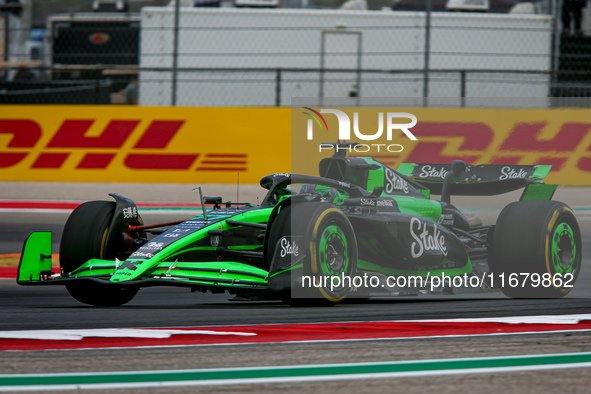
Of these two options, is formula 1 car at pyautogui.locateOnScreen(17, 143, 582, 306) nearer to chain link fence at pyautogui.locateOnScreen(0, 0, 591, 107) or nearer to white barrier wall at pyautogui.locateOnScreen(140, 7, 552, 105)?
chain link fence at pyautogui.locateOnScreen(0, 0, 591, 107)

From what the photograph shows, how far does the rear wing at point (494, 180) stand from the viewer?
6371 mm

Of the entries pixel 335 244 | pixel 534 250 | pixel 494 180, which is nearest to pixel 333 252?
pixel 335 244

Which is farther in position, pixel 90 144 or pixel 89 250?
pixel 90 144

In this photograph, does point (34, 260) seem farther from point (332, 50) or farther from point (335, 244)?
point (332, 50)

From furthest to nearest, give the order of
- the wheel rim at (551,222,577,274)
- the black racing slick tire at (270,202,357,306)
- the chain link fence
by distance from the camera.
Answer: the chain link fence < the wheel rim at (551,222,577,274) < the black racing slick tire at (270,202,357,306)

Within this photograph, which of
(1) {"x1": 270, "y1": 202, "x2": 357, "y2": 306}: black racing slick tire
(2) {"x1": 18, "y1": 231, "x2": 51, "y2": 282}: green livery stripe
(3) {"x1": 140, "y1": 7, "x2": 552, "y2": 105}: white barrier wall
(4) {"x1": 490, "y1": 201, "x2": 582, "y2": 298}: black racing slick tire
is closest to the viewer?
(1) {"x1": 270, "y1": 202, "x2": 357, "y2": 306}: black racing slick tire

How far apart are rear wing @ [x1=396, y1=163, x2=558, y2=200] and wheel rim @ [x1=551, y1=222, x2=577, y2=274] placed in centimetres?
38

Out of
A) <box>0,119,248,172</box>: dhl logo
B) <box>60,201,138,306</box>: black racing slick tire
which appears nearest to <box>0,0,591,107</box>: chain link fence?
<box>0,119,248,172</box>: dhl logo

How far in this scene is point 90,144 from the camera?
12664 millimetres

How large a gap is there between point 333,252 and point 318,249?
20 cm

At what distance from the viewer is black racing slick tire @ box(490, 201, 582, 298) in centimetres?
584

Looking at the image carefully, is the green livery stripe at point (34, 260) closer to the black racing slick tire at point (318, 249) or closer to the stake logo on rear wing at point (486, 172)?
the black racing slick tire at point (318, 249)

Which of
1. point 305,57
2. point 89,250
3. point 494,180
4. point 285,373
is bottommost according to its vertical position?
point 285,373

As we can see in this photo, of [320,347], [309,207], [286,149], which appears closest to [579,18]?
[286,149]
